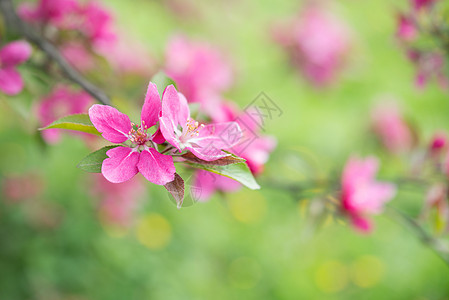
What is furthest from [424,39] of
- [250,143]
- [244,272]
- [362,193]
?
[244,272]

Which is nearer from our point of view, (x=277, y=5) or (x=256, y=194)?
(x=256, y=194)

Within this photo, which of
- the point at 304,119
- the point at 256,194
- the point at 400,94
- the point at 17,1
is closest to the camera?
the point at 17,1

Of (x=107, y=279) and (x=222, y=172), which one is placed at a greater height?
(x=222, y=172)

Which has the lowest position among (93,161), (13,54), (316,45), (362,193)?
(93,161)

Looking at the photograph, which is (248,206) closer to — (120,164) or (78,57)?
(78,57)

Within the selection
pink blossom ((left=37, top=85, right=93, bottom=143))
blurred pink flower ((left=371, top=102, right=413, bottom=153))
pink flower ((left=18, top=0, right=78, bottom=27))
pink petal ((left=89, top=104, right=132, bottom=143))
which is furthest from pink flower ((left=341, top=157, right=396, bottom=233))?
blurred pink flower ((left=371, top=102, right=413, bottom=153))

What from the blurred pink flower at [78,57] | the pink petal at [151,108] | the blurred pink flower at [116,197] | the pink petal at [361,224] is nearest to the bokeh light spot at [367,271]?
the blurred pink flower at [116,197]

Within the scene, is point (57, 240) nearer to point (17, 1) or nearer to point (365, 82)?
point (17, 1)

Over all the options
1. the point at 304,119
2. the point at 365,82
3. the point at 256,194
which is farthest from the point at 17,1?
the point at 365,82

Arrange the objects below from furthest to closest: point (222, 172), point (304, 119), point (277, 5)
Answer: point (277, 5), point (304, 119), point (222, 172)
